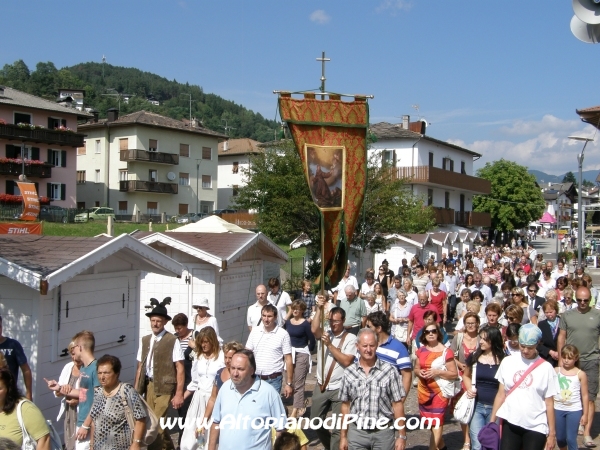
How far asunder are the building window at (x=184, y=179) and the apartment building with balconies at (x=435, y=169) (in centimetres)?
1901

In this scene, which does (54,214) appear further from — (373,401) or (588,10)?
(588,10)

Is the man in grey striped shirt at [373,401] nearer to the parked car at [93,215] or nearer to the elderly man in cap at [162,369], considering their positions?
the elderly man in cap at [162,369]

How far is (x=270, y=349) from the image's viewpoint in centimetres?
804

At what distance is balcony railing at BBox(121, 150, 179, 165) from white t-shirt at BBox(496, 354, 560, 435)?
56.4 metres

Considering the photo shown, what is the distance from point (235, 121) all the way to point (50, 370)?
466ft

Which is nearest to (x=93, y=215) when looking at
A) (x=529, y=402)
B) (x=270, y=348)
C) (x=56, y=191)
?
(x=56, y=191)

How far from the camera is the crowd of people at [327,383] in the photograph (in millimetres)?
5137

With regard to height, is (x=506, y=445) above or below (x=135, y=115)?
below

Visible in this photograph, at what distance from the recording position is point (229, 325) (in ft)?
47.3

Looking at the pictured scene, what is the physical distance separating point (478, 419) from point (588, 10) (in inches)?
158

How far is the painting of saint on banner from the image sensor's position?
9680 millimetres

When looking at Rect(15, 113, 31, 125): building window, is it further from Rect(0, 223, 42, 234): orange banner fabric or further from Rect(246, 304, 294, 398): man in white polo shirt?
Rect(246, 304, 294, 398): man in white polo shirt

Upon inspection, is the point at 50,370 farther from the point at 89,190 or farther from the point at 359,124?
the point at 89,190

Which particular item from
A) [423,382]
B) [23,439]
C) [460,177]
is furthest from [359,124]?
[460,177]
